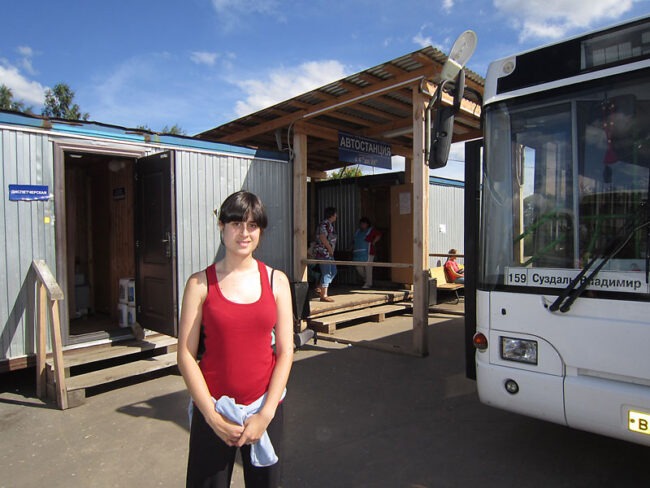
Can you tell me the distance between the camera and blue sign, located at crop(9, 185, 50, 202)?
4.85 m

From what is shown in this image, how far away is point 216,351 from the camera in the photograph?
1953mm

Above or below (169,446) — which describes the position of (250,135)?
above

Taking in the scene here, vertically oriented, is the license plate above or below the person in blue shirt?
below

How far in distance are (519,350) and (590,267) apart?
706mm

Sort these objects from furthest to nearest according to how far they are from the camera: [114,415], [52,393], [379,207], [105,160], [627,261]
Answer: [379,207], [105,160], [52,393], [114,415], [627,261]

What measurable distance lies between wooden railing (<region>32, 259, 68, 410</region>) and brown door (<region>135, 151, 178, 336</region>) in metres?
1.11

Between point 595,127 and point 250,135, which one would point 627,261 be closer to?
point 595,127

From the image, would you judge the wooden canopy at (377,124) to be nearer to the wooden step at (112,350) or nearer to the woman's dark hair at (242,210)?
the wooden step at (112,350)

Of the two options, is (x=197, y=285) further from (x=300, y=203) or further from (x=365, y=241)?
(x=365, y=241)

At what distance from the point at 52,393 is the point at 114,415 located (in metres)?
0.92

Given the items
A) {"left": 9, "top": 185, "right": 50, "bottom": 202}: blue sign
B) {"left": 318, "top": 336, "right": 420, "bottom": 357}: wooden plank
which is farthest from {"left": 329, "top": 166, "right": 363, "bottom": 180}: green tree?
{"left": 9, "top": 185, "right": 50, "bottom": 202}: blue sign

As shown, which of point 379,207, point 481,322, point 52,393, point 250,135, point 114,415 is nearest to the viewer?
point 481,322

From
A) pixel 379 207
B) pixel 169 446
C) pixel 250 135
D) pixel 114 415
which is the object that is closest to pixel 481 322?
pixel 169 446

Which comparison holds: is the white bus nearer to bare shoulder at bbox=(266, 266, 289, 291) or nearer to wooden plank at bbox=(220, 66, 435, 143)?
bare shoulder at bbox=(266, 266, 289, 291)
